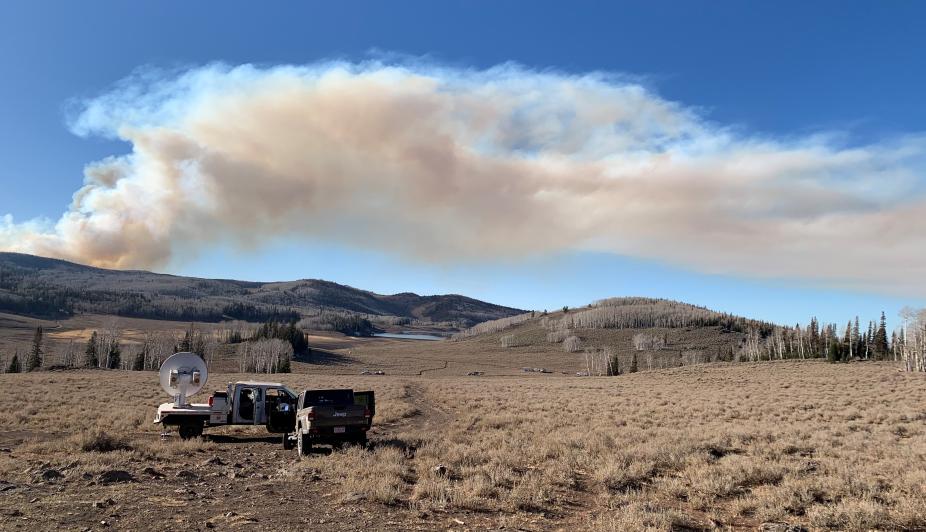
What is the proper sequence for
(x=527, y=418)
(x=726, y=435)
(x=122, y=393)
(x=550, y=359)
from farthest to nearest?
(x=550, y=359) < (x=122, y=393) < (x=527, y=418) < (x=726, y=435)

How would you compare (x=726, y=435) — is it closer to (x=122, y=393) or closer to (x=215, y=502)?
(x=215, y=502)

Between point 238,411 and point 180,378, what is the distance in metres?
3.08

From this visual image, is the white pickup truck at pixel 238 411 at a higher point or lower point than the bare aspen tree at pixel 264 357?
higher

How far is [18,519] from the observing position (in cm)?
936

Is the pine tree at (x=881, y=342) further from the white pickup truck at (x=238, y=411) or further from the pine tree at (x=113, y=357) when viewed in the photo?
the pine tree at (x=113, y=357)

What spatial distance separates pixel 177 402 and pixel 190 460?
276 inches

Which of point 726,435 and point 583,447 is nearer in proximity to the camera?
point 583,447

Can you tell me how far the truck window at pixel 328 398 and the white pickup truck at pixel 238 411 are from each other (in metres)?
3.00

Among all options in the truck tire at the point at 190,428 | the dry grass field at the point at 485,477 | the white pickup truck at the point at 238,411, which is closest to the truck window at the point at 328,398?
the dry grass field at the point at 485,477

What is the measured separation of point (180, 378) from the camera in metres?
22.7

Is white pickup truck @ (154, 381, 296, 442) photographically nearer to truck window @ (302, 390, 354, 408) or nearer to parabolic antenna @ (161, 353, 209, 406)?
parabolic antenna @ (161, 353, 209, 406)

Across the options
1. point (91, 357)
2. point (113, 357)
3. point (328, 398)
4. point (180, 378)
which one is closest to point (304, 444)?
point (328, 398)

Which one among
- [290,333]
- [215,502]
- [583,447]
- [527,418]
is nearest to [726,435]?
[583,447]

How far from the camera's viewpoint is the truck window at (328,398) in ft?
61.1
